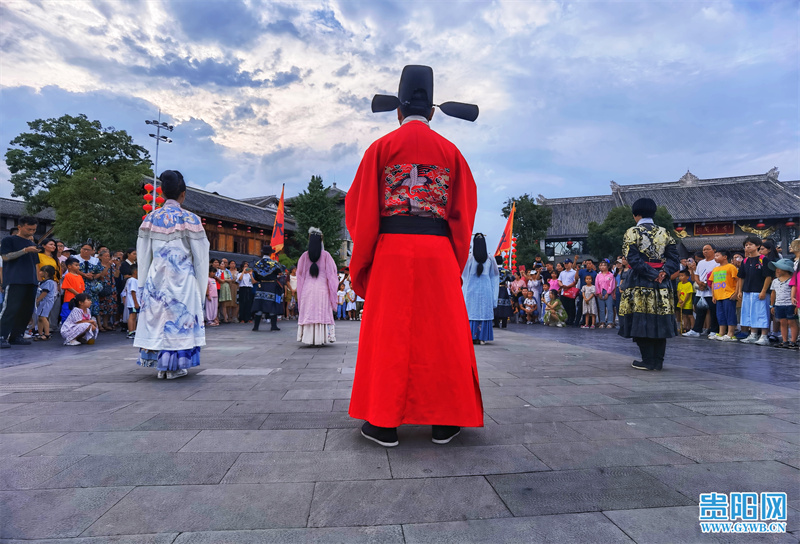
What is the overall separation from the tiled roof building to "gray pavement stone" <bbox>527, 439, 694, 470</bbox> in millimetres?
34647

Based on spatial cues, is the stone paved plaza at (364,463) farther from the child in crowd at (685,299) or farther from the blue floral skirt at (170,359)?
the child in crowd at (685,299)

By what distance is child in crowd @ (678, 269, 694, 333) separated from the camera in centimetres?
1040

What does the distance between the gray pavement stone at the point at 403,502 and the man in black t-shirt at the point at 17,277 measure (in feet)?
25.1

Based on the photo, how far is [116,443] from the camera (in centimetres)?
250

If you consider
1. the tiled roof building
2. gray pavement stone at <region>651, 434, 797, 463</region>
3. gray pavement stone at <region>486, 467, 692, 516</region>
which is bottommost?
gray pavement stone at <region>486, 467, 692, 516</region>

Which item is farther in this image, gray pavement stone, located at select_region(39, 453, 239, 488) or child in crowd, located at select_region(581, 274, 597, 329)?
child in crowd, located at select_region(581, 274, 597, 329)

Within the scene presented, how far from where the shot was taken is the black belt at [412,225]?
8.98 feet

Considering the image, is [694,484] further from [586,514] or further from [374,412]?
[374,412]

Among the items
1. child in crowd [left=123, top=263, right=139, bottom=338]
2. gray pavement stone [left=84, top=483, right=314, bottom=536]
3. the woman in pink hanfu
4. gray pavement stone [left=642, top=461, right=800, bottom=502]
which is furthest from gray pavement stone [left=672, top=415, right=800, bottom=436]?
child in crowd [left=123, top=263, right=139, bottom=338]

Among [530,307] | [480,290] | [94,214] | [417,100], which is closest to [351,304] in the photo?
[530,307]

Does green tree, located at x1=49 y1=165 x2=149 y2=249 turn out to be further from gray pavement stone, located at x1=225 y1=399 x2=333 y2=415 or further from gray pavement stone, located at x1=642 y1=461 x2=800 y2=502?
gray pavement stone, located at x1=642 y1=461 x2=800 y2=502

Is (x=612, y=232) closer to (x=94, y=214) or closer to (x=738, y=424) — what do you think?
(x=738, y=424)

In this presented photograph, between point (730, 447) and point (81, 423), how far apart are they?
386 centimetres

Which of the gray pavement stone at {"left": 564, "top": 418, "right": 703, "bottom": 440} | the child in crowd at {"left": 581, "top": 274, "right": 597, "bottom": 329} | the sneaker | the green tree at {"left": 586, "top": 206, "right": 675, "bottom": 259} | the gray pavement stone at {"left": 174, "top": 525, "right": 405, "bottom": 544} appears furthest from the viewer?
the green tree at {"left": 586, "top": 206, "right": 675, "bottom": 259}
